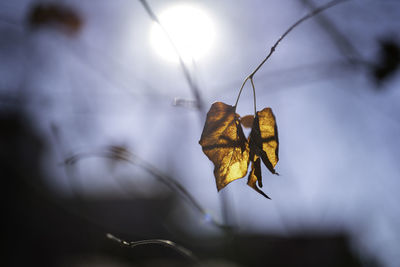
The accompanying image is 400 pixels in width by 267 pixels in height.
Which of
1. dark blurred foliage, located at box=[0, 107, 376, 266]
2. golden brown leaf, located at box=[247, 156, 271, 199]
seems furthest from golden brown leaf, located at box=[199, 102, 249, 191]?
dark blurred foliage, located at box=[0, 107, 376, 266]

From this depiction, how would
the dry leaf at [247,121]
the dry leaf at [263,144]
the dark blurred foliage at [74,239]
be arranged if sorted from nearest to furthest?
1. the dry leaf at [263,144]
2. the dry leaf at [247,121]
3. the dark blurred foliage at [74,239]

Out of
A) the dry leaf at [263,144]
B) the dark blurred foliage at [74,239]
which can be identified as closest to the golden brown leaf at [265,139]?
the dry leaf at [263,144]

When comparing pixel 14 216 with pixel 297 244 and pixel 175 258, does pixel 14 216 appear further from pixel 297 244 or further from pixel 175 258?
pixel 297 244

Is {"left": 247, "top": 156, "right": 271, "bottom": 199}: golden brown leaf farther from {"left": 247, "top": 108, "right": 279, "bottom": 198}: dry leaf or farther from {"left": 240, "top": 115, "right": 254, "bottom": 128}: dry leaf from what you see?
{"left": 240, "top": 115, "right": 254, "bottom": 128}: dry leaf

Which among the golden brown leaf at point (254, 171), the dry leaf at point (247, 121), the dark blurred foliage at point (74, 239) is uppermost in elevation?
the dark blurred foliage at point (74, 239)

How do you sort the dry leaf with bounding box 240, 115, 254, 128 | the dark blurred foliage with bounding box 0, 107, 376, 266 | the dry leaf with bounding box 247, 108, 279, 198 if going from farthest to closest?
the dark blurred foliage with bounding box 0, 107, 376, 266
the dry leaf with bounding box 240, 115, 254, 128
the dry leaf with bounding box 247, 108, 279, 198

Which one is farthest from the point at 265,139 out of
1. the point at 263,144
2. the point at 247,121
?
the point at 247,121

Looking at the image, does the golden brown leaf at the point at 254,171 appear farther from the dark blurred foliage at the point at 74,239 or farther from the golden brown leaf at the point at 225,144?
the dark blurred foliage at the point at 74,239

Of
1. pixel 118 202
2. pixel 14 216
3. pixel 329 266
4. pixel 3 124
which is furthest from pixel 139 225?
pixel 3 124
